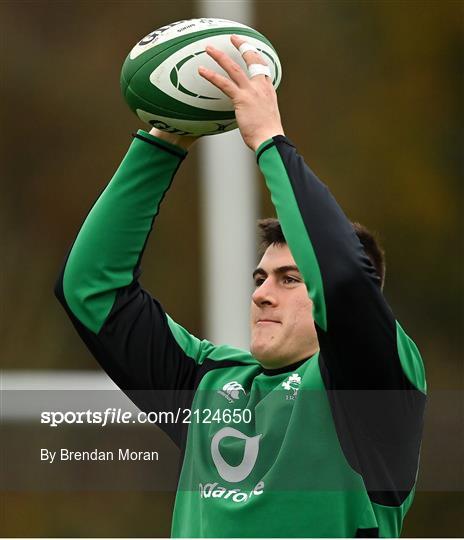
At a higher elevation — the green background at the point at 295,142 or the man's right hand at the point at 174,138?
the man's right hand at the point at 174,138

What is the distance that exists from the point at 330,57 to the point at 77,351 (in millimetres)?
2213

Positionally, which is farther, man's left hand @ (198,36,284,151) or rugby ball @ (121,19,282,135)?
rugby ball @ (121,19,282,135)

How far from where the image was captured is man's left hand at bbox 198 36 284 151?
266 centimetres

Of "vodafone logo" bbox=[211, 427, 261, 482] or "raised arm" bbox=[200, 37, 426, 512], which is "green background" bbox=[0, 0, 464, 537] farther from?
"raised arm" bbox=[200, 37, 426, 512]

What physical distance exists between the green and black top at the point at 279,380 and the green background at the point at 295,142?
3.15m

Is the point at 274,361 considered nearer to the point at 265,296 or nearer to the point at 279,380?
the point at 279,380

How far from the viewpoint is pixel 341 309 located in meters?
2.53

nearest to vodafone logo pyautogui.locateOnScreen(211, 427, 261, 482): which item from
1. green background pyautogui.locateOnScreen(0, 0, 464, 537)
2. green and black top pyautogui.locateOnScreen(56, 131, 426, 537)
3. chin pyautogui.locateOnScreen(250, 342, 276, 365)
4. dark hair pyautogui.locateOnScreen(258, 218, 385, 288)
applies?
green and black top pyautogui.locateOnScreen(56, 131, 426, 537)

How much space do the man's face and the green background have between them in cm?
325

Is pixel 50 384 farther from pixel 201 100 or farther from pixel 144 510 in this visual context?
pixel 201 100

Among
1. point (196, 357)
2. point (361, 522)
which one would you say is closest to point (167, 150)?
point (196, 357)

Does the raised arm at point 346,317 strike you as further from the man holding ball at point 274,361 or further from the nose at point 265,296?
the nose at point 265,296

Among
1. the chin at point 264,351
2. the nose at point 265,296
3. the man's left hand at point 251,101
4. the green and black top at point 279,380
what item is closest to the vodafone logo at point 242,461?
the green and black top at point 279,380

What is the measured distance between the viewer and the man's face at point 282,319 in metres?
2.91
